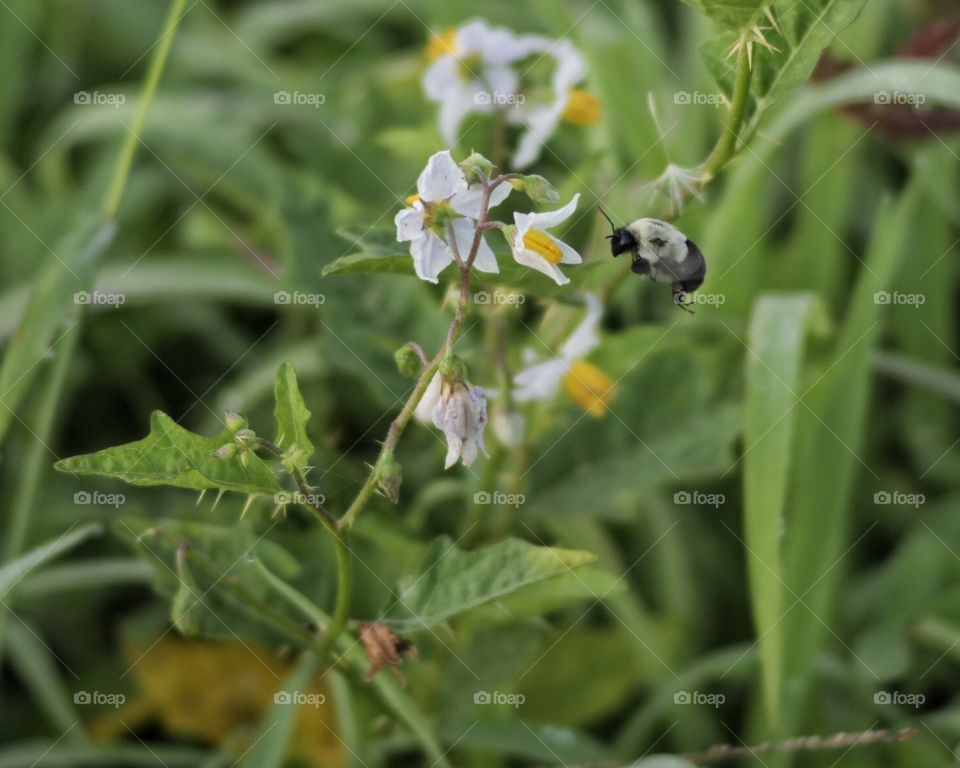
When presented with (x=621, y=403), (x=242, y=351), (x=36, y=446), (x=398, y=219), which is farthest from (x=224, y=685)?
(x=398, y=219)

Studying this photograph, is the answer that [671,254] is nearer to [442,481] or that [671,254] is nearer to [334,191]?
[442,481]

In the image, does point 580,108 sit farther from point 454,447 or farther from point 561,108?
point 454,447

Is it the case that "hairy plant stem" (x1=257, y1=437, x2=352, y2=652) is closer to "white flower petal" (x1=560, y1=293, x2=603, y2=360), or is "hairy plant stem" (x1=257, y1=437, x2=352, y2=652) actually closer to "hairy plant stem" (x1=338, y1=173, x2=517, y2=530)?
"hairy plant stem" (x1=338, y1=173, x2=517, y2=530)

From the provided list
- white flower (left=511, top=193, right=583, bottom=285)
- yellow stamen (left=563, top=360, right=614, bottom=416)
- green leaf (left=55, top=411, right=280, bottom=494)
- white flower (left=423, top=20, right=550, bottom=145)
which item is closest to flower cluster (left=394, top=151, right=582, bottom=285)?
white flower (left=511, top=193, right=583, bottom=285)

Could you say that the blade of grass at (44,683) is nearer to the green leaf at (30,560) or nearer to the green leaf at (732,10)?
the green leaf at (30,560)

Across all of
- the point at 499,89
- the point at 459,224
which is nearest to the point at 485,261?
the point at 459,224
